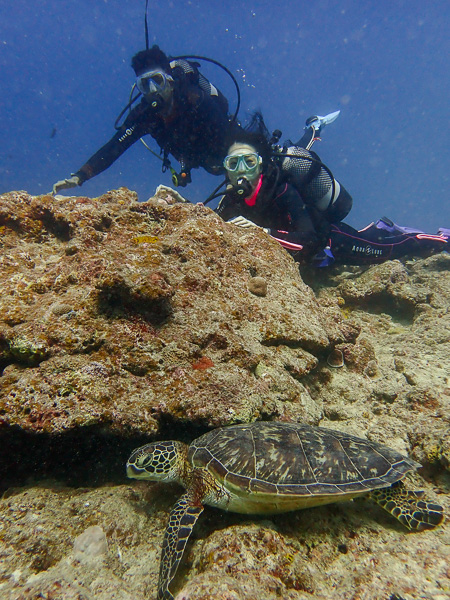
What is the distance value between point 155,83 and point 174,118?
33.5 inches

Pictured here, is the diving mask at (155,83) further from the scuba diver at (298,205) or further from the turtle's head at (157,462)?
the turtle's head at (157,462)

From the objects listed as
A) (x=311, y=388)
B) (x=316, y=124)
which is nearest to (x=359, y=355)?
(x=311, y=388)

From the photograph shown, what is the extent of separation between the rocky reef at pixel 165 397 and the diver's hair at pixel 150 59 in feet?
17.7

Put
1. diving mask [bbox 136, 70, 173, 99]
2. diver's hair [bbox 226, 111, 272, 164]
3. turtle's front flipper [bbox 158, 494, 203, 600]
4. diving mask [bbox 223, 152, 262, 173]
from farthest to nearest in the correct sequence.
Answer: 1. diving mask [bbox 136, 70, 173, 99]
2. diver's hair [bbox 226, 111, 272, 164]
3. diving mask [bbox 223, 152, 262, 173]
4. turtle's front flipper [bbox 158, 494, 203, 600]

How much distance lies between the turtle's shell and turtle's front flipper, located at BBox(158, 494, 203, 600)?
0.31 meters

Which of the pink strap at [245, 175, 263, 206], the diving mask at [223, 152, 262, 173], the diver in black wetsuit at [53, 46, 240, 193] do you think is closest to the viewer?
the diving mask at [223, 152, 262, 173]

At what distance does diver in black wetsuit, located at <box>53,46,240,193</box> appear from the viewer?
6.82 meters

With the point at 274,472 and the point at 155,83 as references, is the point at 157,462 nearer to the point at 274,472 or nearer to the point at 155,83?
the point at 274,472

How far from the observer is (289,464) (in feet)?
7.41

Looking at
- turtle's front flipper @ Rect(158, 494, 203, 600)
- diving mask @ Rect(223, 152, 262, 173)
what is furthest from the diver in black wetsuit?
turtle's front flipper @ Rect(158, 494, 203, 600)

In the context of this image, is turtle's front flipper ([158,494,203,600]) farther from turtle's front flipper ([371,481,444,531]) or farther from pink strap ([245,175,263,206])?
pink strap ([245,175,263,206])

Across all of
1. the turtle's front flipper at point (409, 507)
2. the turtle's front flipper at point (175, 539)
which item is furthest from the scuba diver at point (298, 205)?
the turtle's front flipper at point (175, 539)

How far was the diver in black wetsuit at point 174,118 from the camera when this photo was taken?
22.4ft

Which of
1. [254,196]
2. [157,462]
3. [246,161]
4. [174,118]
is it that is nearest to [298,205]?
[254,196]
